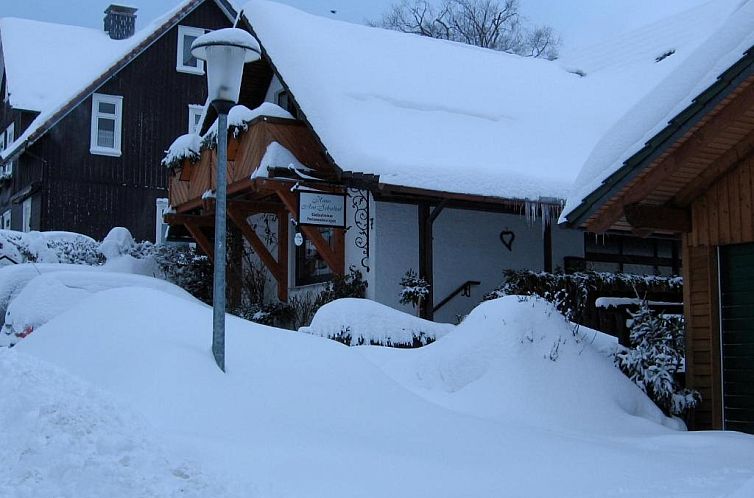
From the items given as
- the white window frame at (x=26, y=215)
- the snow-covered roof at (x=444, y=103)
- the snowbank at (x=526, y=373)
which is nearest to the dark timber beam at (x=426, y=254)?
the snow-covered roof at (x=444, y=103)

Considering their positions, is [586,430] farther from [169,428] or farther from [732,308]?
[169,428]

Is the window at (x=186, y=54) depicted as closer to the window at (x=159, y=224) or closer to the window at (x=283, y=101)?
the window at (x=159, y=224)

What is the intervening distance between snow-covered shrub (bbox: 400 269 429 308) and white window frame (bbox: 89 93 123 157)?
14.3m

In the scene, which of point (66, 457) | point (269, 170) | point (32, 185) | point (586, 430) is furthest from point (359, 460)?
point (32, 185)

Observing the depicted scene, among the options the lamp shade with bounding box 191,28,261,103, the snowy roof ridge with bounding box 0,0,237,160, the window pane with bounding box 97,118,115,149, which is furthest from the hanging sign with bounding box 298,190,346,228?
the window pane with bounding box 97,118,115,149

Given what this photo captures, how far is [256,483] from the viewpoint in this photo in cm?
526

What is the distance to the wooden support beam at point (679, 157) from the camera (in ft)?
26.9

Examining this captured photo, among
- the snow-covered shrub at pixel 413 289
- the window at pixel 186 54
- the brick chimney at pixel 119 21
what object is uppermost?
the brick chimney at pixel 119 21

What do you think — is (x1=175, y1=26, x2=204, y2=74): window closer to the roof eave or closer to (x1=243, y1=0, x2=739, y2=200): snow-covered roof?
(x1=243, y1=0, x2=739, y2=200): snow-covered roof

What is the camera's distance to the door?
9.23 meters

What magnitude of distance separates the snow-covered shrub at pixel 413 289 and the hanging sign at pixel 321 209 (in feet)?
4.66

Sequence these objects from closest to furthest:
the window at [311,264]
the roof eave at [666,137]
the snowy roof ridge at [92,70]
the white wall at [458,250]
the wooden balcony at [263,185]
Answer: the roof eave at [666,137], the wooden balcony at [263,185], the white wall at [458,250], the window at [311,264], the snowy roof ridge at [92,70]

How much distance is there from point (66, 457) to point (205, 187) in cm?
1225

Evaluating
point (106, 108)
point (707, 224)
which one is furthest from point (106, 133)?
point (707, 224)
